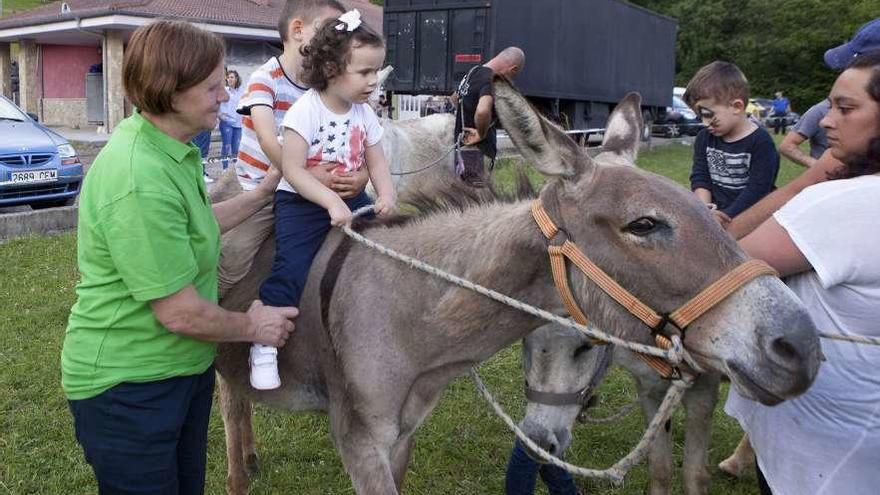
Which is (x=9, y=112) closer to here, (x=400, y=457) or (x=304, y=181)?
(x=304, y=181)

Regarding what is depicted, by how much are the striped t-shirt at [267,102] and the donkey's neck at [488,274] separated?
4.03 feet

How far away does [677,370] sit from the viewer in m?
2.06

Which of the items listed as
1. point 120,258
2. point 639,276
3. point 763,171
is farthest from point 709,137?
point 120,258

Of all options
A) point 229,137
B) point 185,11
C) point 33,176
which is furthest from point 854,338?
point 185,11

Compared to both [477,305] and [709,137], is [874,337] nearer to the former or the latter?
[477,305]

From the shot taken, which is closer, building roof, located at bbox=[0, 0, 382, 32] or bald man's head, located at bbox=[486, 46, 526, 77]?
bald man's head, located at bbox=[486, 46, 526, 77]

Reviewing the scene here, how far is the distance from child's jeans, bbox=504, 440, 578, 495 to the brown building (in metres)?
24.4

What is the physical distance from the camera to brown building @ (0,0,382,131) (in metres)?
25.6

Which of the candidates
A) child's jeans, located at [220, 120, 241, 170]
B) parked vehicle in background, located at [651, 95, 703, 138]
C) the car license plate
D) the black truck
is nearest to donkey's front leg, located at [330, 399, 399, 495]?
the car license plate

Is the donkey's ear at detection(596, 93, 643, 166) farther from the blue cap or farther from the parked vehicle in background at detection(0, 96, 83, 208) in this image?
the parked vehicle in background at detection(0, 96, 83, 208)

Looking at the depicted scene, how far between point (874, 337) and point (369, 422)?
1.71 meters

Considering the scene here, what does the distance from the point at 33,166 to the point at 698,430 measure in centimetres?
953

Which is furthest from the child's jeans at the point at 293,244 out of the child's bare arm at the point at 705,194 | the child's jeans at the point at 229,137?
the child's jeans at the point at 229,137

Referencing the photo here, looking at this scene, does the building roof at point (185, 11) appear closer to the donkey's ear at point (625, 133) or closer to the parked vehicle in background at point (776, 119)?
the parked vehicle in background at point (776, 119)
